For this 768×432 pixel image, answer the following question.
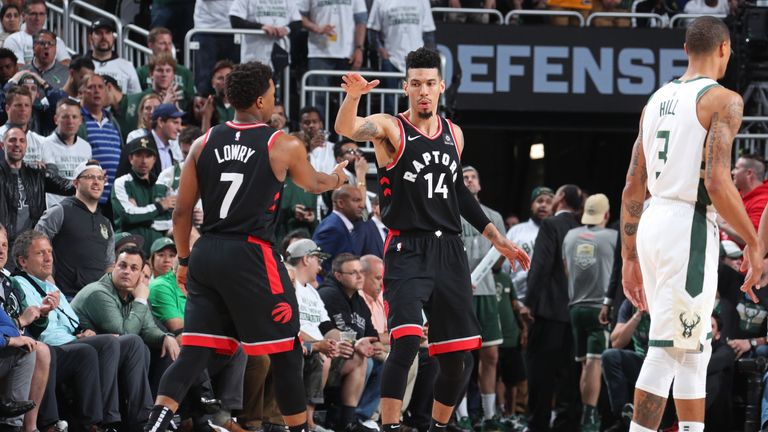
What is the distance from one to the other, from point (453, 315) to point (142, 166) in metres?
4.69

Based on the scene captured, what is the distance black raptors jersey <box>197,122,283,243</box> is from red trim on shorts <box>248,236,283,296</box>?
0.03m

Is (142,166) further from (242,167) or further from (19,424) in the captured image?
(242,167)

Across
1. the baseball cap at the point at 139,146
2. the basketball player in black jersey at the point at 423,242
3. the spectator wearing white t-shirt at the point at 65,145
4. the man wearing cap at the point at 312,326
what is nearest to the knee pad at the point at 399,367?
the basketball player in black jersey at the point at 423,242

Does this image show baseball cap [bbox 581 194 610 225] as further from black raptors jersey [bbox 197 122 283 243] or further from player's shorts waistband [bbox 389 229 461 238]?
black raptors jersey [bbox 197 122 283 243]

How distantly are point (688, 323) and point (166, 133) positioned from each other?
7047mm

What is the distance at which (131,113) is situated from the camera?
43.5ft

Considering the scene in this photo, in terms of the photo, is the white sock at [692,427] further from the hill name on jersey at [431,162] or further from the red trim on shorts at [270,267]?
the red trim on shorts at [270,267]

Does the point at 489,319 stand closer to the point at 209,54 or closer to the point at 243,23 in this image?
the point at 243,23

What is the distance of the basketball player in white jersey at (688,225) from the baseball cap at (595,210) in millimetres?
5686

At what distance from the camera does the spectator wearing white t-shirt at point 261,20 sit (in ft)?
47.8

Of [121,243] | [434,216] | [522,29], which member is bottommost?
[121,243]

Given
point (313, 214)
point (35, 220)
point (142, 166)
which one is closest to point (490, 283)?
point (313, 214)

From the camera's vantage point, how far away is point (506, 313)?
13336mm

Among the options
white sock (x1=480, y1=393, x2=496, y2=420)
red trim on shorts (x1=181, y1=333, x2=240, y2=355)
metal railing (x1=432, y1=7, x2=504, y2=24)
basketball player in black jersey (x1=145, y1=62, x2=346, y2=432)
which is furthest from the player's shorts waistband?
metal railing (x1=432, y1=7, x2=504, y2=24)
